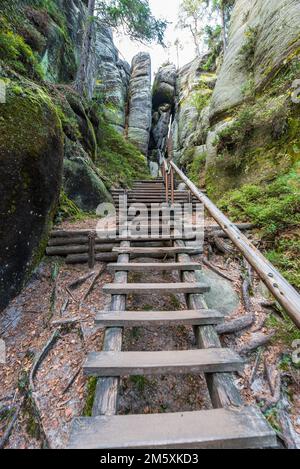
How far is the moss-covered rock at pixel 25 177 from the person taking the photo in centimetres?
270

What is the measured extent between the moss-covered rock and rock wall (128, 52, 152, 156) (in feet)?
46.0

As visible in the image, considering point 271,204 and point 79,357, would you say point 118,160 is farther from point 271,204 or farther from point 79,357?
point 79,357

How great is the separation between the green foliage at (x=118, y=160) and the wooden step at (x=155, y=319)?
21.3 ft

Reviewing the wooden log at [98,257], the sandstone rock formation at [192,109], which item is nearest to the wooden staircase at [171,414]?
the wooden log at [98,257]

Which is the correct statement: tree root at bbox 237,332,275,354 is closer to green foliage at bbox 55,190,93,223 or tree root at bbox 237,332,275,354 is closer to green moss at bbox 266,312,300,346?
green moss at bbox 266,312,300,346

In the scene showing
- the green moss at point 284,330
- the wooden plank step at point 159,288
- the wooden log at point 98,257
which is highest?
the wooden log at point 98,257

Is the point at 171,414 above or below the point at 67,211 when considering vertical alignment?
below

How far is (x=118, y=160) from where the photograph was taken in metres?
9.68

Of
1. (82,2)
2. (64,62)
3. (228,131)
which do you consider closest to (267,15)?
(228,131)

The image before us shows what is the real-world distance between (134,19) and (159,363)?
1269 cm

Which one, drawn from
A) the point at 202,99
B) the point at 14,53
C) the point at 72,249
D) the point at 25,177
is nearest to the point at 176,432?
the point at 72,249

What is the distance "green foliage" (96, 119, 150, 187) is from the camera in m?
8.59

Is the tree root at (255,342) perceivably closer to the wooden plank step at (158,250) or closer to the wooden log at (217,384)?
the wooden log at (217,384)

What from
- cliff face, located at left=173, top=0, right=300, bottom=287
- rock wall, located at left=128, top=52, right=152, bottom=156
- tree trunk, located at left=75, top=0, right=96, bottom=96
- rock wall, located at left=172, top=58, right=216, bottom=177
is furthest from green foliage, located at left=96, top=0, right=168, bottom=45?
rock wall, located at left=128, top=52, right=152, bottom=156
